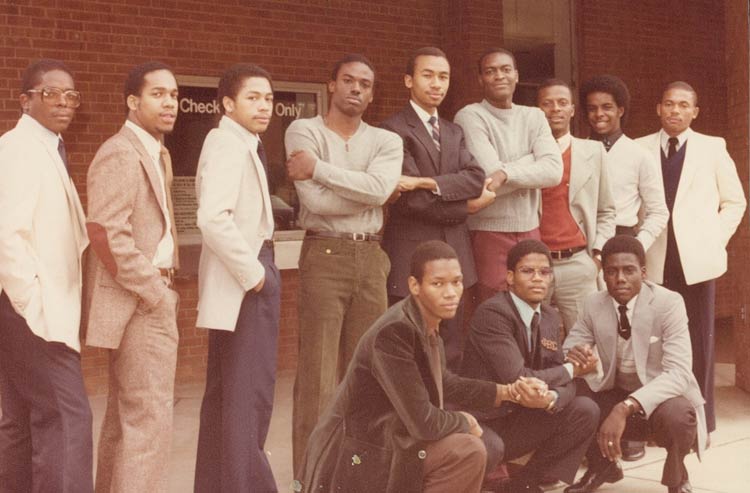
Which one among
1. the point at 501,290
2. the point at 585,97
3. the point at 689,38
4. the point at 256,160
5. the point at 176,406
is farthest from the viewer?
the point at 689,38

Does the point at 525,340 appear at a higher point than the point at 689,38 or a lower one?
lower

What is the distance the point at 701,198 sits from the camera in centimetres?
654

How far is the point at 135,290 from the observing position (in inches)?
171

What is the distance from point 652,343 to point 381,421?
1.86 meters

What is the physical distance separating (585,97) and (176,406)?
12.6 feet

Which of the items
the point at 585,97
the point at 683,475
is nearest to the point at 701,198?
the point at 585,97

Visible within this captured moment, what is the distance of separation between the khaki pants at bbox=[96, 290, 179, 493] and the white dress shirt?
141 millimetres

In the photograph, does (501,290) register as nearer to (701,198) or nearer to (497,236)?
(497,236)

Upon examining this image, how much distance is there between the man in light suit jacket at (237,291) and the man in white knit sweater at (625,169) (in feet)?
7.17

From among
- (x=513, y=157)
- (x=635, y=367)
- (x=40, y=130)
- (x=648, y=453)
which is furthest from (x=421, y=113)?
(x=648, y=453)

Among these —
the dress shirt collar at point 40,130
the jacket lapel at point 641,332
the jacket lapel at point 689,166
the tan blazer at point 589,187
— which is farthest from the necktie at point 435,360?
the jacket lapel at point 689,166

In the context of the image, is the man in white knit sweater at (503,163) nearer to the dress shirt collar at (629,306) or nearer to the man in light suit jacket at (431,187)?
the man in light suit jacket at (431,187)

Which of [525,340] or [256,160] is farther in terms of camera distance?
[525,340]

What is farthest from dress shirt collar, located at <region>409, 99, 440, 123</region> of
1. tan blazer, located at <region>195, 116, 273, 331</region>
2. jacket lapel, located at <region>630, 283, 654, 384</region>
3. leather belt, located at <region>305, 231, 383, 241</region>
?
jacket lapel, located at <region>630, 283, 654, 384</region>
